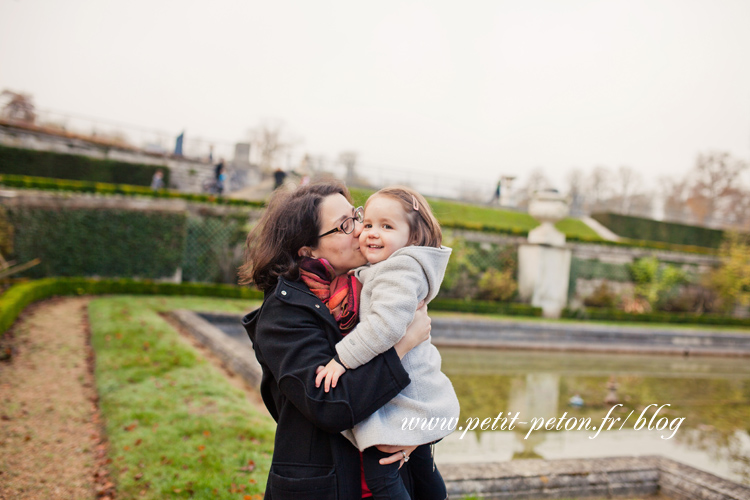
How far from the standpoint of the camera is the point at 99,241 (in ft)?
38.2

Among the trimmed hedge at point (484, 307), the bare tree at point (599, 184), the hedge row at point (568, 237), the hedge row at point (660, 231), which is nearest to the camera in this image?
the trimmed hedge at point (484, 307)

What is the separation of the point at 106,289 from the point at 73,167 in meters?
10.5

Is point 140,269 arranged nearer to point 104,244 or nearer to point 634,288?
point 104,244

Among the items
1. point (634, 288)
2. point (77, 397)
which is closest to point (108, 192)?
point (77, 397)

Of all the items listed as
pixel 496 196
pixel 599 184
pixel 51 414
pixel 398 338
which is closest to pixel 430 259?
pixel 398 338

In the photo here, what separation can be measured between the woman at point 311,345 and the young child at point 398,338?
44 mm

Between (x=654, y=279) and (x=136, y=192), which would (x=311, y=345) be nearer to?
(x=136, y=192)

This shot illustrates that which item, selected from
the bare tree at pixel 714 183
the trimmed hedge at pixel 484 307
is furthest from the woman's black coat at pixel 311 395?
the bare tree at pixel 714 183

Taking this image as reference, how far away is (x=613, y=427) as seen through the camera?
5.24m

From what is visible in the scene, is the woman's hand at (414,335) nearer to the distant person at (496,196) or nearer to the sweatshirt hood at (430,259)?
the sweatshirt hood at (430,259)

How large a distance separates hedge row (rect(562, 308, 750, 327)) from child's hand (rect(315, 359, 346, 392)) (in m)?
13.6

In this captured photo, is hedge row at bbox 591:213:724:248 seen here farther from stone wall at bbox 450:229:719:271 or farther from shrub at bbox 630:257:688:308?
shrub at bbox 630:257:688:308

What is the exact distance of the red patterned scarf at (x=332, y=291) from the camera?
1.56 metres

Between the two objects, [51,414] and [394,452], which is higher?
[394,452]
